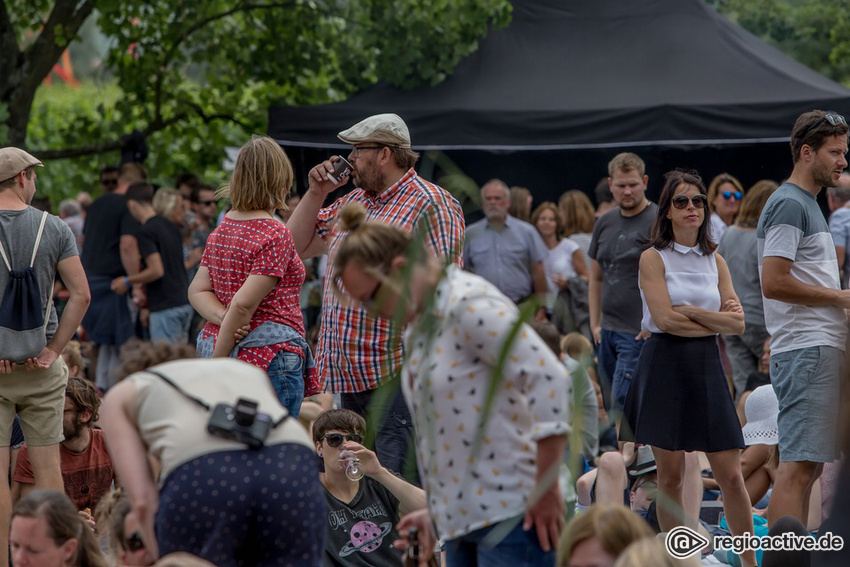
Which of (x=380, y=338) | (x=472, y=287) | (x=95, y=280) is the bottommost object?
(x=95, y=280)

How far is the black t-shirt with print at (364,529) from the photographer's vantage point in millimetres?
4789

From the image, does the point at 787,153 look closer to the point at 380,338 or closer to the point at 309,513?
the point at 380,338

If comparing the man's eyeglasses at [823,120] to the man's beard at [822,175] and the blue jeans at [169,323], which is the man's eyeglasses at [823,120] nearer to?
the man's beard at [822,175]

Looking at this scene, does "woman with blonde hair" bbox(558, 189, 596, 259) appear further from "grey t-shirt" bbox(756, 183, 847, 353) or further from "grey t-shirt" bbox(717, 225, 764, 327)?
"grey t-shirt" bbox(756, 183, 847, 353)

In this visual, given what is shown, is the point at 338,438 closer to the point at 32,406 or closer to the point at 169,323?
the point at 32,406

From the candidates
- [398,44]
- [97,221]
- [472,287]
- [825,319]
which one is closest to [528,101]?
[398,44]

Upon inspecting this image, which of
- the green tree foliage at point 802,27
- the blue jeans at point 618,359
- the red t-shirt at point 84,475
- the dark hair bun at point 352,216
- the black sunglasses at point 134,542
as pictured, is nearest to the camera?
the dark hair bun at point 352,216

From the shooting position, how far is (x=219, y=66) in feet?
35.6

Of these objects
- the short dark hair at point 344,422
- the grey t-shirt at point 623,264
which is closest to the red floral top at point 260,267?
the short dark hair at point 344,422

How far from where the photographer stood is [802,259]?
4.88 meters

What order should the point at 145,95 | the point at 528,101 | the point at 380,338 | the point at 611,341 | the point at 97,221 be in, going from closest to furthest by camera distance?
the point at 380,338 → the point at 611,341 → the point at 97,221 → the point at 528,101 → the point at 145,95

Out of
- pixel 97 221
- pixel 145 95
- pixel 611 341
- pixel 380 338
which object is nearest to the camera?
pixel 380 338

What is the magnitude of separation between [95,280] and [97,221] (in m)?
0.49

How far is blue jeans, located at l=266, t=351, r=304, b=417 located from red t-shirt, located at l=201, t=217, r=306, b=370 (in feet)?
0.10
